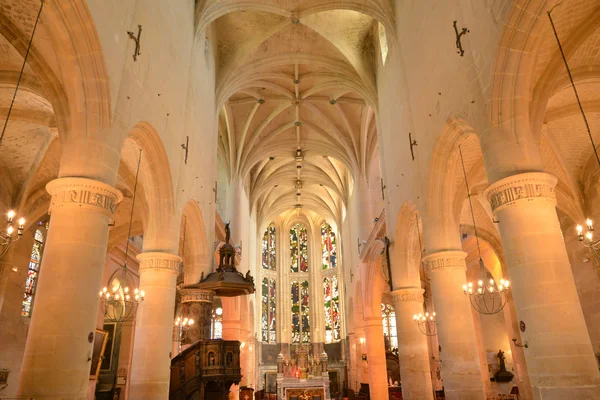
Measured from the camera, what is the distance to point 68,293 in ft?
21.2

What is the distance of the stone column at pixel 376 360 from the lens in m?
19.7

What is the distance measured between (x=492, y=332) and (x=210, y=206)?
14943mm

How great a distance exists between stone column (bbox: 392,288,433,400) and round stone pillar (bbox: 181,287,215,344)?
5.94 meters

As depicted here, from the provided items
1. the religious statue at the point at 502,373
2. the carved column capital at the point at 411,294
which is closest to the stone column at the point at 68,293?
the carved column capital at the point at 411,294

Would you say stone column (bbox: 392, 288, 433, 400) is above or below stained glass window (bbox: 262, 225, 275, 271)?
below

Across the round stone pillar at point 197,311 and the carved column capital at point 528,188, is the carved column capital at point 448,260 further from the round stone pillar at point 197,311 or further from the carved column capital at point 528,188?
the round stone pillar at point 197,311

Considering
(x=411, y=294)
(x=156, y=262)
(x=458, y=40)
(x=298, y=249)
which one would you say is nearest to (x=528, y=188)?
(x=458, y=40)

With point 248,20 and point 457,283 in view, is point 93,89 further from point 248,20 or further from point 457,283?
point 248,20

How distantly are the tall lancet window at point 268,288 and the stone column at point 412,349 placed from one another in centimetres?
2279

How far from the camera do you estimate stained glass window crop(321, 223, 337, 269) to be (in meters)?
37.8

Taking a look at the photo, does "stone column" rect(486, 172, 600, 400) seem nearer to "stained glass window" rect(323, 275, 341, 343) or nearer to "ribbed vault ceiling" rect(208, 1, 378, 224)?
"ribbed vault ceiling" rect(208, 1, 378, 224)

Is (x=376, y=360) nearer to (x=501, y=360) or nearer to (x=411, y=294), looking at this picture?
(x=501, y=360)

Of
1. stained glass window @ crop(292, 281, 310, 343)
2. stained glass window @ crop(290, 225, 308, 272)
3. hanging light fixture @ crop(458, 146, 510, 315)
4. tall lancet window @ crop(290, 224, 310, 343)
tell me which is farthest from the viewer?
stained glass window @ crop(290, 225, 308, 272)

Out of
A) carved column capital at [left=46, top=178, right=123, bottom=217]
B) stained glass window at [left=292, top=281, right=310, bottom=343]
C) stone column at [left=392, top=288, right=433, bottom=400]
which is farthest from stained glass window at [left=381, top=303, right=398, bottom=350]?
carved column capital at [left=46, top=178, right=123, bottom=217]
